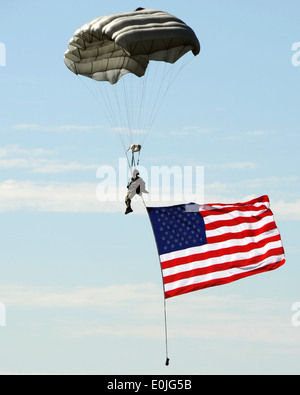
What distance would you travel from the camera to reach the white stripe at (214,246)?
4984cm

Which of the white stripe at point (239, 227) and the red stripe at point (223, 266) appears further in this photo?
the white stripe at point (239, 227)

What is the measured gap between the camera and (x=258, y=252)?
51.0m

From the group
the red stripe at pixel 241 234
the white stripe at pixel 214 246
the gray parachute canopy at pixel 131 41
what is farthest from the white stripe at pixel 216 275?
the gray parachute canopy at pixel 131 41

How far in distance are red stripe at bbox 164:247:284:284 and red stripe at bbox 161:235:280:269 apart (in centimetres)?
42

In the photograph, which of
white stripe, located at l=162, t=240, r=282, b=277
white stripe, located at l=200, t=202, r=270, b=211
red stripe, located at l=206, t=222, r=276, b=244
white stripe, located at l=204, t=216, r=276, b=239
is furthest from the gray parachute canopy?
white stripe, located at l=162, t=240, r=282, b=277

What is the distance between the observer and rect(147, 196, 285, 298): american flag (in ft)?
163

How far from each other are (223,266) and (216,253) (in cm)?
63

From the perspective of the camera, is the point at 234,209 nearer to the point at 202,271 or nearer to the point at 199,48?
the point at 202,271

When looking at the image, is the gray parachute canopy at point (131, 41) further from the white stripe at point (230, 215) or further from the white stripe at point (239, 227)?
the white stripe at point (239, 227)

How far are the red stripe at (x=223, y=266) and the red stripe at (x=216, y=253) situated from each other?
1.37 feet

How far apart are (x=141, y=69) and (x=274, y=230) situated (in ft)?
28.9

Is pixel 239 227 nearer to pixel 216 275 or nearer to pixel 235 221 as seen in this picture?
pixel 235 221

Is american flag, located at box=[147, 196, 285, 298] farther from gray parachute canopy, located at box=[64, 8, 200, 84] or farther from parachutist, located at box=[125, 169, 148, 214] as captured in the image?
gray parachute canopy, located at box=[64, 8, 200, 84]
